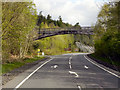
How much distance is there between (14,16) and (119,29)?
1111cm

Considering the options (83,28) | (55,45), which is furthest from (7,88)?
(55,45)

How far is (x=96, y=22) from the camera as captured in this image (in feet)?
131

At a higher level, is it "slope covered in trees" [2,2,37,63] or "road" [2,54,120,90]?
"slope covered in trees" [2,2,37,63]

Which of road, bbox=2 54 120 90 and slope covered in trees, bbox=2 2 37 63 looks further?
slope covered in trees, bbox=2 2 37 63

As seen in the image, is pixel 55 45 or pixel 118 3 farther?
pixel 55 45

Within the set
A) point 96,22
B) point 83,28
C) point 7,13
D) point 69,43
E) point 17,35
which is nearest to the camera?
A: point 7,13

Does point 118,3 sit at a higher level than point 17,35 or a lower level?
higher

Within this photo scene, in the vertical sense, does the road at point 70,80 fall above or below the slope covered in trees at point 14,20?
below

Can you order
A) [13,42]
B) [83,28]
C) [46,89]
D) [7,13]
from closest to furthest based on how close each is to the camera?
1. [46,89]
2. [7,13]
3. [13,42]
4. [83,28]

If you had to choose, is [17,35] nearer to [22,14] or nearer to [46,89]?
[22,14]

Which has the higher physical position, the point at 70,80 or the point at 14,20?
the point at 14,20

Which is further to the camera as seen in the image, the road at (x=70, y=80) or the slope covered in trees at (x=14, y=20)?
the slope covered in trees at (x=14, y=20)

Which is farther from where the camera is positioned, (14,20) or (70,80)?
(14,20)

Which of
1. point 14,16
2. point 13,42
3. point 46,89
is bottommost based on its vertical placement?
point 46,89
